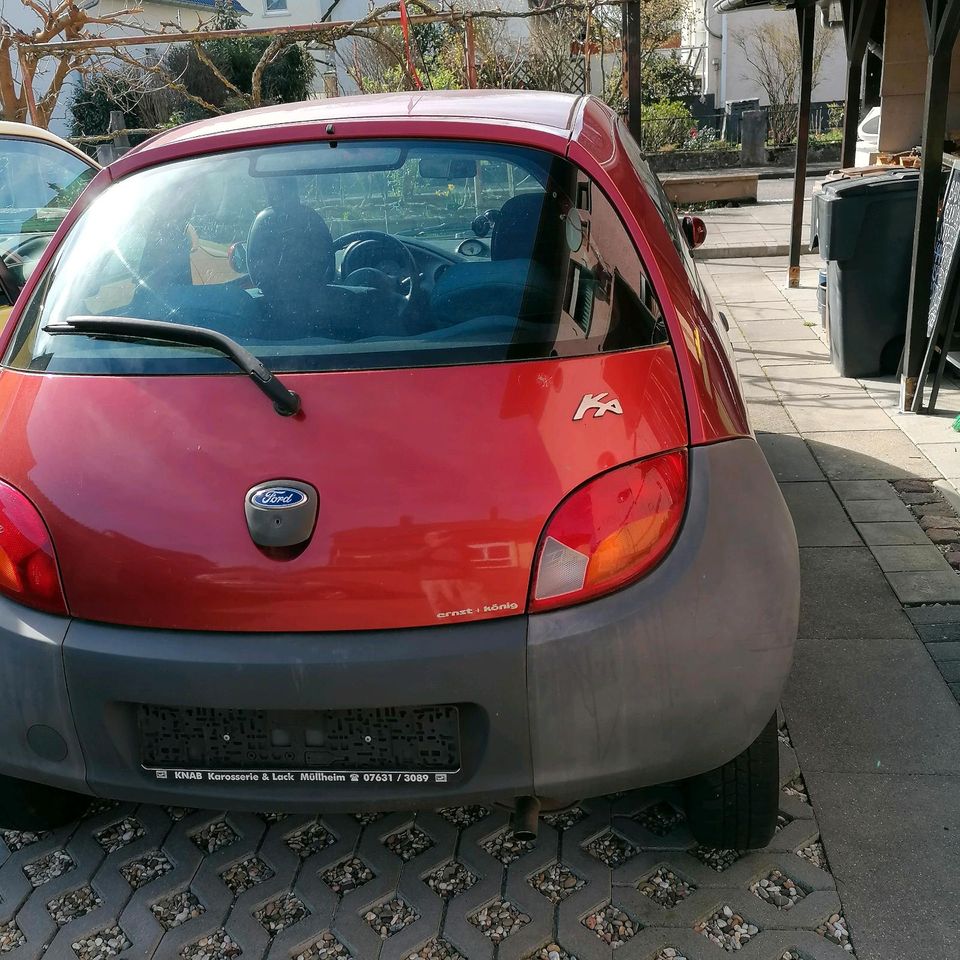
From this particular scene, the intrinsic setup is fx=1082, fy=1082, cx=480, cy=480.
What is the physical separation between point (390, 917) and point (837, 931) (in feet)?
3.23

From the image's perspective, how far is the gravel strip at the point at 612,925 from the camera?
7.72ft

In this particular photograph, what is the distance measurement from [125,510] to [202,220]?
3.20 feet

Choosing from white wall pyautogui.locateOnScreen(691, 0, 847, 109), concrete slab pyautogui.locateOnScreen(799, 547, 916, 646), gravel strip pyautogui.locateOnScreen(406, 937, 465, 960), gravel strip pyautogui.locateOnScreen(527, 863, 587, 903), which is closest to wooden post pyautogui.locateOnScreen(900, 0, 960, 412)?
concrete slab pyautogui.locateOnScreen(799, 547, 916, 646)

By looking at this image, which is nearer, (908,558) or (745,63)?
(908,558)

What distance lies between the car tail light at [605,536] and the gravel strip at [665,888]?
32.3 inches

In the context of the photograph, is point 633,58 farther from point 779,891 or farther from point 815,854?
point 779,891

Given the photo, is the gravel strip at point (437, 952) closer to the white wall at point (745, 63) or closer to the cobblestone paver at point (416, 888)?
the cobblestone paver at point (416, 888)

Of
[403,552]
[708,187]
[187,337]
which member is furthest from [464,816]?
[708,187]

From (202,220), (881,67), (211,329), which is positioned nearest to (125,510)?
(211,329)

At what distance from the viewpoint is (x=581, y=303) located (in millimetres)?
2432

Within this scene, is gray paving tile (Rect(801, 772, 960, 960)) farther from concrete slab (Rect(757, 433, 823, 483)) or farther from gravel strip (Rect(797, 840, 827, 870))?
concrete slab (Rect(757, 433, 823, 483))

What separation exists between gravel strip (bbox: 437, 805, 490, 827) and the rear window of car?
1224 millimetres

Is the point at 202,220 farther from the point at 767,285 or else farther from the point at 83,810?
the point at 767,285

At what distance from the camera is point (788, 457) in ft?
17.8
